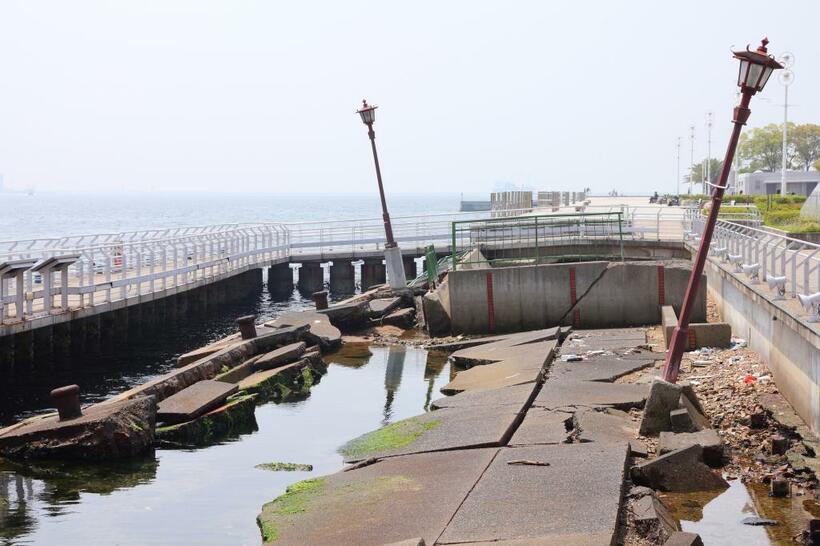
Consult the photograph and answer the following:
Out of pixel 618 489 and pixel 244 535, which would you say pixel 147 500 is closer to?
pixel 244 535

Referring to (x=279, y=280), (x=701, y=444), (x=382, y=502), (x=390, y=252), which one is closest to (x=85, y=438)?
(x=382, y=502)

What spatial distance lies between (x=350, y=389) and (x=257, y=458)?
5.23 metres

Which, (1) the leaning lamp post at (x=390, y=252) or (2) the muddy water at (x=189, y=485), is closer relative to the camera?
(2) the muddy water at (x=189, y=485)

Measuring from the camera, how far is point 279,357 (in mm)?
20078

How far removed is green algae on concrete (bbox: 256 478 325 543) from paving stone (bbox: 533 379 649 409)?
3954 mm

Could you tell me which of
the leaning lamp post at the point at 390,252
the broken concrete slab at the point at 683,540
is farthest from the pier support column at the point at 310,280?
the broken concrete slab at the point at 683,540

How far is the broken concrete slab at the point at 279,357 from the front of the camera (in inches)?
782

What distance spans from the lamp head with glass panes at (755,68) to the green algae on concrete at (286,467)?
708cm

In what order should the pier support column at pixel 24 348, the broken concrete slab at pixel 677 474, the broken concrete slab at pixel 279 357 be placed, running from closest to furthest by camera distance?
1. the broken concrete slab at pixel 677 474
2. the broken concrete slab at pixel 279 357
3. the pier support column at pixel 24 348

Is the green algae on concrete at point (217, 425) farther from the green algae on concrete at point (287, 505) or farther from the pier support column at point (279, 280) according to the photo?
the pier support column at point (279, 280)

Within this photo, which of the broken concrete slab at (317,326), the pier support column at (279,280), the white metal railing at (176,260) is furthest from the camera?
the pier support column at (279,280)

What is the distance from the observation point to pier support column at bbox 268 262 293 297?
44562 mm

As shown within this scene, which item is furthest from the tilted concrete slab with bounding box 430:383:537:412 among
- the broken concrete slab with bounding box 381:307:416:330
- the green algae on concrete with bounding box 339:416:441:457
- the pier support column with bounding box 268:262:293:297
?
the pier support column with bounding box 268:262:293:297

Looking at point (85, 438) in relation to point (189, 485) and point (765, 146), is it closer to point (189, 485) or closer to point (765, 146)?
point (189, 485)
